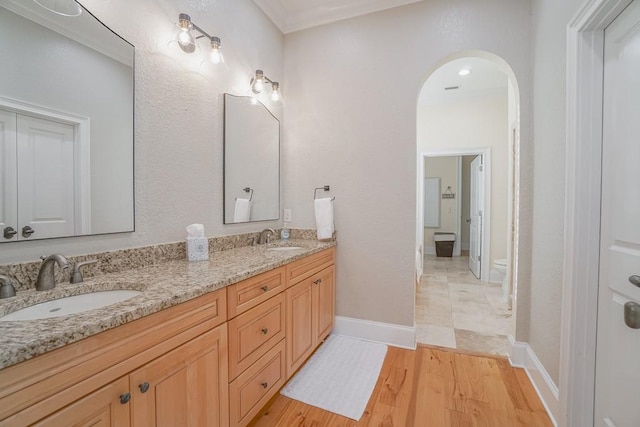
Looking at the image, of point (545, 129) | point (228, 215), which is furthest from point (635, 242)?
point (228, 215)

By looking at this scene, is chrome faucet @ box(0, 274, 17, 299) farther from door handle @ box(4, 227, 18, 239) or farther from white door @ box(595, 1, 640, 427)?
white door @ box(595, 1, 640, 427)

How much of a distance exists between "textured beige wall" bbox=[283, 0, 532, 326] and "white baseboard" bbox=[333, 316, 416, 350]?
6 cm

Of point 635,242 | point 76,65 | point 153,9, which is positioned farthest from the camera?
point 153,9

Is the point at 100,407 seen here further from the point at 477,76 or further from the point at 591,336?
the point at 477,76

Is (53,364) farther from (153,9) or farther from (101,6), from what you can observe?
(153,9)

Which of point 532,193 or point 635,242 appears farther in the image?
point 532,193

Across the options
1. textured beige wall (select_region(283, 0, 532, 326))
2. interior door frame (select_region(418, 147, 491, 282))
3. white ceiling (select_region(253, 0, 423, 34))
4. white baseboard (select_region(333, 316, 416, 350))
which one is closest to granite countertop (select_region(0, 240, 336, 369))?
textured beige wall (select_region(283, 0, 532, 326))

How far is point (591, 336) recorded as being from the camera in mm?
1239

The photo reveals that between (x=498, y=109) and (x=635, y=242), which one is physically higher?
(x=498, y=109)

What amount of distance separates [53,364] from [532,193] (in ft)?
8.45

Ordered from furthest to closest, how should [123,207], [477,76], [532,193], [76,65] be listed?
[477,76], [532,193], [123,207], [76,65]

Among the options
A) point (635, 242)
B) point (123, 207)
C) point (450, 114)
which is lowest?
point (635, 242)

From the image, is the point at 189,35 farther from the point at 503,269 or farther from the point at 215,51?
the point at 503,269

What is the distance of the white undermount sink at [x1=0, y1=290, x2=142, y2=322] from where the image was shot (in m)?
0.86
